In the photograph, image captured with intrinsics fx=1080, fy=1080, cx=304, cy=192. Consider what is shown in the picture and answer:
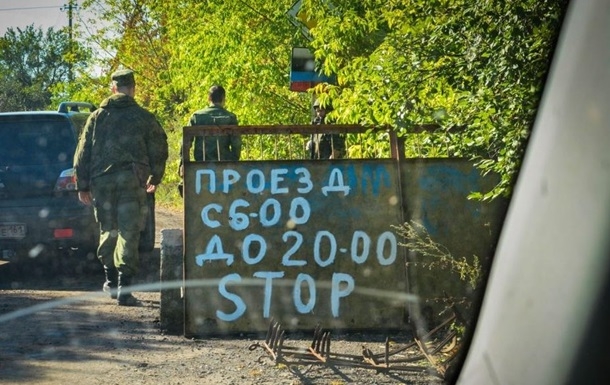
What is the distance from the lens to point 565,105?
3.60 meters

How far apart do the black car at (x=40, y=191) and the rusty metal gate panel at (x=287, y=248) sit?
13.1 ft

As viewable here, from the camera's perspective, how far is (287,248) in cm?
732

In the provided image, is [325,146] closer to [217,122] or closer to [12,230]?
[217,122]

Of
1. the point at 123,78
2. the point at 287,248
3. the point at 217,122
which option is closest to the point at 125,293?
the point at 123,78

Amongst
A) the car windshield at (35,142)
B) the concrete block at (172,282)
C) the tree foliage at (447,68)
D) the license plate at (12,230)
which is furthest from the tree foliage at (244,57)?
the concrete block at (172,282)

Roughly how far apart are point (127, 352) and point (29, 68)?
5482 cm

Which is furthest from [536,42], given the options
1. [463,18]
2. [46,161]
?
[46,161]

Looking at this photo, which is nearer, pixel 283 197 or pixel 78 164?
pixel 283 197

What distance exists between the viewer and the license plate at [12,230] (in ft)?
35.7

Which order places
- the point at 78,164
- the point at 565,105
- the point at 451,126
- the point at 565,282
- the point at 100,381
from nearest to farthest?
the point at 565,282, the point at 565,105, the point at 100,381, the point at 451,126, the point at 78,164

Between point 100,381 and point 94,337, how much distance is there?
1445 millimetres

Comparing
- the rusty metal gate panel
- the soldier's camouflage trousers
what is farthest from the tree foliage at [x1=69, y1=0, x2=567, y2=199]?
the soldier's camouflage trousers

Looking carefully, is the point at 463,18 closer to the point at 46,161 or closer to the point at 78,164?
the point at 78,164

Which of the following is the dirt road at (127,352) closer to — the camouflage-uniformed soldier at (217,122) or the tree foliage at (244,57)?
the camouflage-uniformed soldier at (217,122)
